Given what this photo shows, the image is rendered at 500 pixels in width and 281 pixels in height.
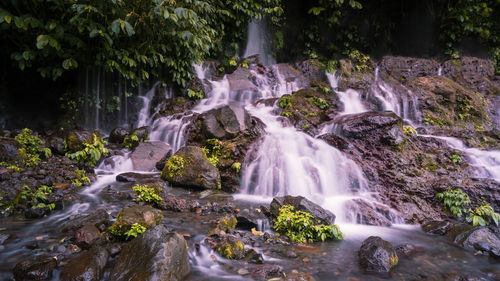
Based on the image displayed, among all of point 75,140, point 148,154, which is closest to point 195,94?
point 148,154

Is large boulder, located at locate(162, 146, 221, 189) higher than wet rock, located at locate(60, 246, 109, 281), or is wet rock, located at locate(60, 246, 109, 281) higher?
large boulder, located at locate(162, 146, 221, 189)

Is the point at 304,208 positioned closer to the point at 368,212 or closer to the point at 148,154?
the point at 368,212

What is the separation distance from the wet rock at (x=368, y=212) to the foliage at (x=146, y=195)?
3697 mm

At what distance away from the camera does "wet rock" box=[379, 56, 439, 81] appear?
43.1ft

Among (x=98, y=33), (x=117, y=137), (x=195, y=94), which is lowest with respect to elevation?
(x=117, y=137)

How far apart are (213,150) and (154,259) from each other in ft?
15.0

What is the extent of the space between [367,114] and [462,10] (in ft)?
38.0

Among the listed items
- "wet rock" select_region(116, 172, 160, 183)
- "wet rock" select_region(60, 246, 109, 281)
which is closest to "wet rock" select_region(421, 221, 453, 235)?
"wet rock" select_region(60, 246, 109, 281)

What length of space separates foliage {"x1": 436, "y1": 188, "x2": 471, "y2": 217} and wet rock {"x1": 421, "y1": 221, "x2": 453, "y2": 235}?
2.08 feet

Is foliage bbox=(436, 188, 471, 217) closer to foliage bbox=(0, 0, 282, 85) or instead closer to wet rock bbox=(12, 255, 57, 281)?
wet rock bbox=(12, 255, 57, 281)

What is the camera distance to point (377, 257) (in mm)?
3465

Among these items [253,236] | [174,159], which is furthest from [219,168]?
[253,236]

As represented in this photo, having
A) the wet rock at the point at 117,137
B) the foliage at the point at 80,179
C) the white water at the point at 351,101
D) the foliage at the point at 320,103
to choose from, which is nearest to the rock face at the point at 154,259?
the foliage at the point at 80,179

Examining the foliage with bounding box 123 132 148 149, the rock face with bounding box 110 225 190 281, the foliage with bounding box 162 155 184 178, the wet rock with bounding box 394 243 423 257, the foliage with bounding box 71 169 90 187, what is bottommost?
the wet rock with bounding box 394 243 423 257
